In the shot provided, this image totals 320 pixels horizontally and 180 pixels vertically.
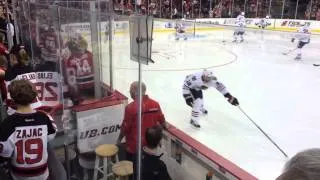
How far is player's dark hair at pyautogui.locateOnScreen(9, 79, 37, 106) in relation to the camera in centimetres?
160

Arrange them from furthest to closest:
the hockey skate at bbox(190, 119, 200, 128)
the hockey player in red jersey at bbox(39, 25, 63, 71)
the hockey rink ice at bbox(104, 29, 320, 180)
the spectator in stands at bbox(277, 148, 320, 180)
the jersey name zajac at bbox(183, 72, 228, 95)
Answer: the hockey skate at bbox(190, 119, 200, 128) < the jersey name zajac at bbox(183, 72, 228, 95) < the hockey rink ice at bbox(104, 29, 320, 180) < the hockey player in red jersey at bbox(39, 25, 63, 71) < the spectator in stands at bbox(277, 148, 320, 180)

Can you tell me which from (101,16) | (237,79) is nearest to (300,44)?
(237,79)

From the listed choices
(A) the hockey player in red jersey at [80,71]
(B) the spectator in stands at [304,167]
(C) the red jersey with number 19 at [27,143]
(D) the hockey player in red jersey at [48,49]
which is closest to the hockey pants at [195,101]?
(A) the hockey player in red jersey at [80,71]

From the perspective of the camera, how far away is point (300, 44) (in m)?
8.51

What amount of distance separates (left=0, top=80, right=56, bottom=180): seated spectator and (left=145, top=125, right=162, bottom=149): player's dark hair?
0.54m

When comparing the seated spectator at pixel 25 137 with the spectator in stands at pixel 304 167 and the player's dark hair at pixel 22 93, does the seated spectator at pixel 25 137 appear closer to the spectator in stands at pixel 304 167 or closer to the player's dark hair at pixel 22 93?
the player's dark hair at pixel 22 93

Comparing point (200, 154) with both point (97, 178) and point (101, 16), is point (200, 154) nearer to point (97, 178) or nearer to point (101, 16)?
point (97, 178)

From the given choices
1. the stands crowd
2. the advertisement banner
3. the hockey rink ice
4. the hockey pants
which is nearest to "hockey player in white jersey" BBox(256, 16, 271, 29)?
the stands crowd

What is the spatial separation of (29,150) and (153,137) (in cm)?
67

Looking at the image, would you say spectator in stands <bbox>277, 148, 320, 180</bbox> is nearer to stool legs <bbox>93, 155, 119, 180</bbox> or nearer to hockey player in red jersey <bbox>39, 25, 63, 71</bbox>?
stool legs <bbox>93, 155, 119, 180</bbox>

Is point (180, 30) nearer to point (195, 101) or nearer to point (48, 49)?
point (195, 101)

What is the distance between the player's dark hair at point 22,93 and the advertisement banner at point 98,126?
2.23ft

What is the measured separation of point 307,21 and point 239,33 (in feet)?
10.7

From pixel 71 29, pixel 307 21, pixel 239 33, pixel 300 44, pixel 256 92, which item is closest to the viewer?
pixel 71 29
